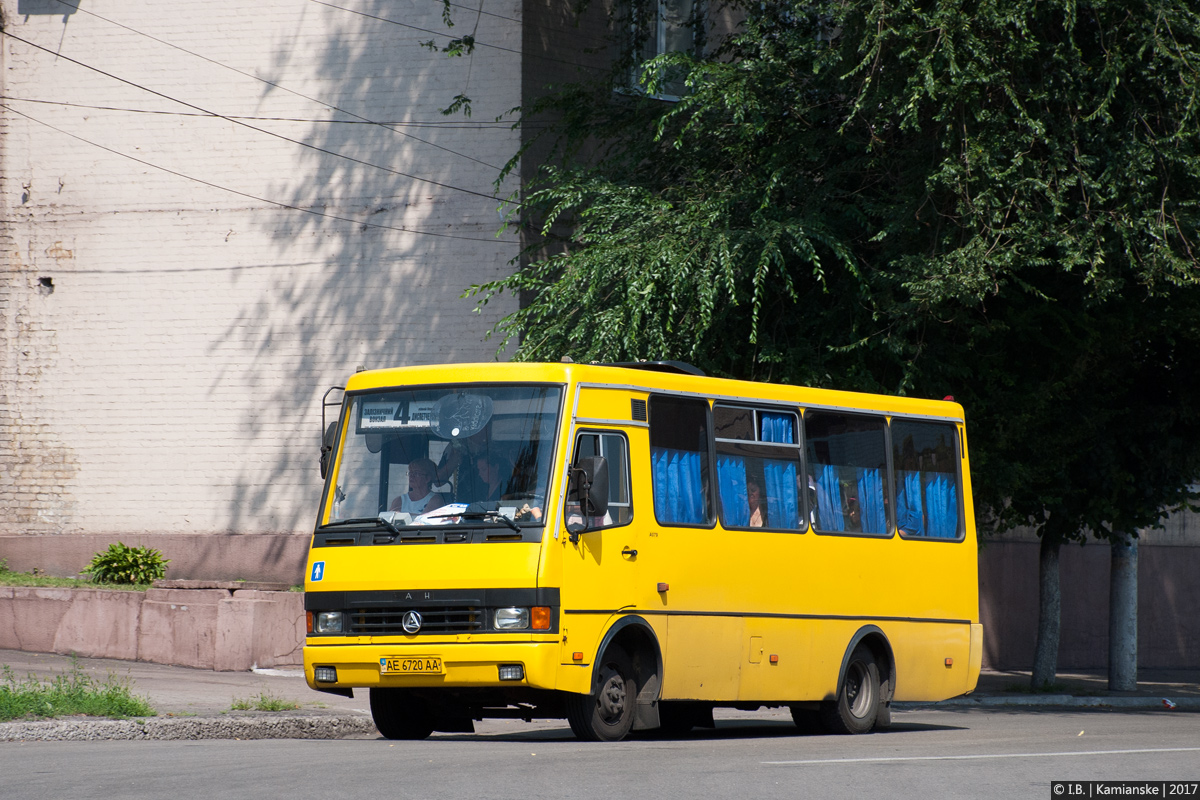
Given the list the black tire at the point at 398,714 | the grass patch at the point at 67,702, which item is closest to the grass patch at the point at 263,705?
the grass patch at the point at 67,702

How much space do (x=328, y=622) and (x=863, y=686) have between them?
5.07 meters

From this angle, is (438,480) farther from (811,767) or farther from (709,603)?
(811,767)

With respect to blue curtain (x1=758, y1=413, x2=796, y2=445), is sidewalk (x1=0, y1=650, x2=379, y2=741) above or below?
below

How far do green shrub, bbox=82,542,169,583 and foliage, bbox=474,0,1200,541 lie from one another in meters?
5.62

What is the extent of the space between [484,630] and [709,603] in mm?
2152

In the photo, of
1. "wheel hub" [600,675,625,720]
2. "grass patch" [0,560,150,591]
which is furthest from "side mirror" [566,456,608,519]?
"grass patch" [0,560,150,591]

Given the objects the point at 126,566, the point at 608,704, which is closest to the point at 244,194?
the point at 126,566

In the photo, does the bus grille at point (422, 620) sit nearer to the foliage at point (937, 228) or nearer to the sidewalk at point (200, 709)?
the sidewalk at point (200, 709)

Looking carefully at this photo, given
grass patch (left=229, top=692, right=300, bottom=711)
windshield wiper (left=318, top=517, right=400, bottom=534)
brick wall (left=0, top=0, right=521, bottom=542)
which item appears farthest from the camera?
brick wall (left=0, top=0, right=521, bottom=542)

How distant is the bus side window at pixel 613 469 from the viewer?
1070cm

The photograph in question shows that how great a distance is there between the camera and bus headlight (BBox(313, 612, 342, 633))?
1072cm

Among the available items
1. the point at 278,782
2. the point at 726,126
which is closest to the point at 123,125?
the point at 726,126

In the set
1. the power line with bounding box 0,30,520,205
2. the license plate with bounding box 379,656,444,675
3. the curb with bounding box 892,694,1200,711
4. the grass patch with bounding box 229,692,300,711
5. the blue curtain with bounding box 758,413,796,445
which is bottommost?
the curb with bounding box 892,694,1200,711

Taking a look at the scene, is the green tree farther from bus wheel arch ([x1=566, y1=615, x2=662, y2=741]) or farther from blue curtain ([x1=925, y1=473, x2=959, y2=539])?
bus wheel arch ([x1=566, y1=615, x2=662, y2=741])
